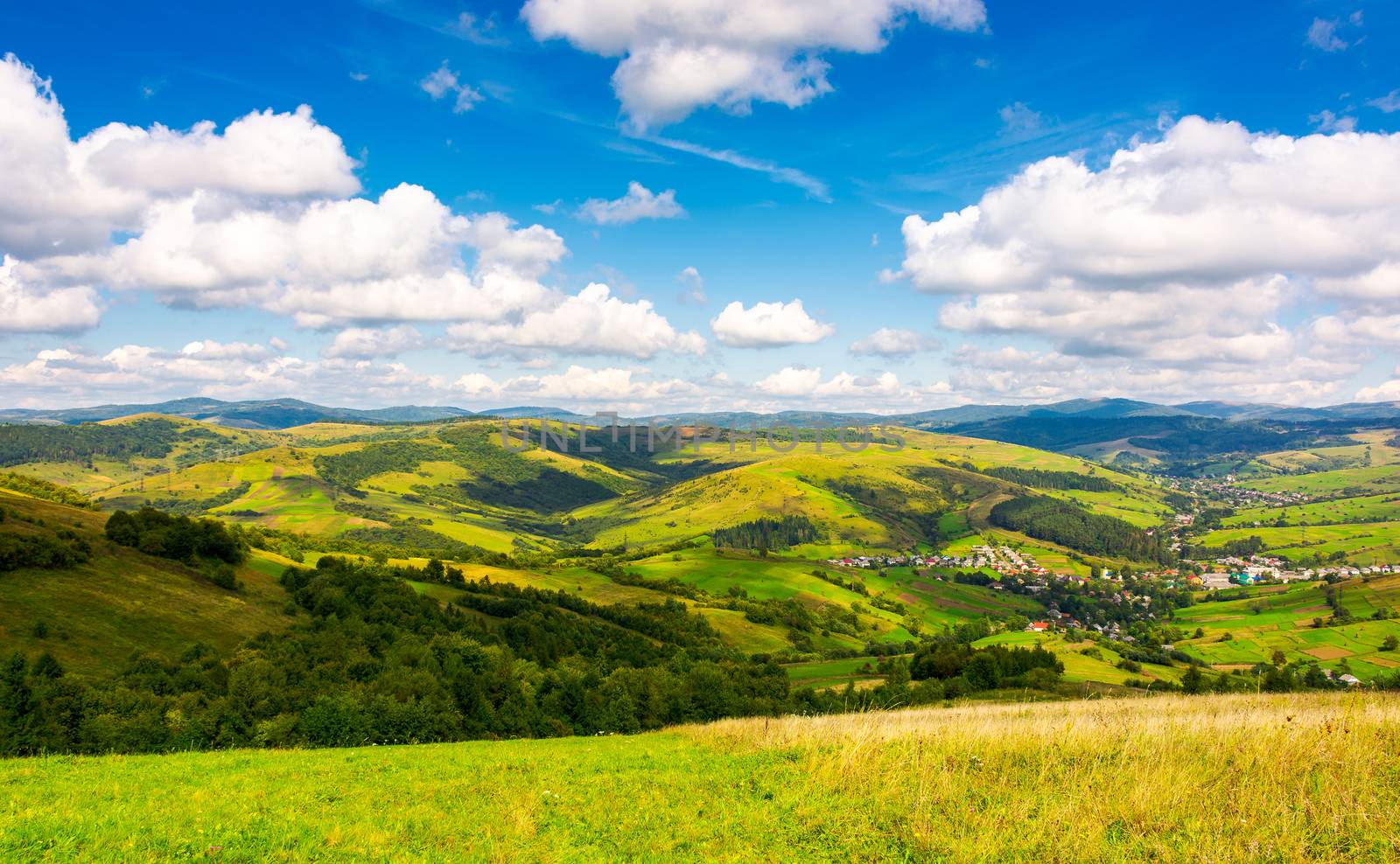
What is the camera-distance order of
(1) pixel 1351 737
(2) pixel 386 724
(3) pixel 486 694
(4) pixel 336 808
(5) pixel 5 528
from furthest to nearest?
1. (5) pixel 5 528
2. (3) pixel 486 694
3. (2) pixel 386 724
4. (4) pixel 336 808
5. (1) pixel 1351 737

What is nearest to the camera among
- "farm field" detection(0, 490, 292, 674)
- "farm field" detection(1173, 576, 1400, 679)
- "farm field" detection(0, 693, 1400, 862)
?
"farm field" detection(0, 693, 1400, 862)

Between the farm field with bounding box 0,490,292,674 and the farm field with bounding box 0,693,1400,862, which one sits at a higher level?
the farm field with bounding box 0,693,1400,862

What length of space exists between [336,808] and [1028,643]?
17959 centimetres

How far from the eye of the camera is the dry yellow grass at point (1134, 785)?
9164 millimetres

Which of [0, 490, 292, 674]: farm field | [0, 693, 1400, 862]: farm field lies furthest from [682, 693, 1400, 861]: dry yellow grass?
[0, 490, 292, 674]: farm field

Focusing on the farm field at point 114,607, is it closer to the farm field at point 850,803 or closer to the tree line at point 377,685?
the tree line at point 377,685

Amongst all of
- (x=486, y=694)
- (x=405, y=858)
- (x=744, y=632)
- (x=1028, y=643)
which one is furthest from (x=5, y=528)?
(x=1028, y=643)

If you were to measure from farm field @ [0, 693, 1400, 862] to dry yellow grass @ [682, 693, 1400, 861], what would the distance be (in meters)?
0.04

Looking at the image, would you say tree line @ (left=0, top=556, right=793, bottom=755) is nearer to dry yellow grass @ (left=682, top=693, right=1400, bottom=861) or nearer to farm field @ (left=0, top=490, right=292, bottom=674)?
farm field @ (left=0, top=490, right=292, bottom=674)

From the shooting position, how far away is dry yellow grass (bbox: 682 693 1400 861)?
9164 millimetres

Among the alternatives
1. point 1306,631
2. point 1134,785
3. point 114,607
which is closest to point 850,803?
point 1134,785

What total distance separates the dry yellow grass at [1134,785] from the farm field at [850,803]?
42 millimetres

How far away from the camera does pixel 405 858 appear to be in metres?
10.7

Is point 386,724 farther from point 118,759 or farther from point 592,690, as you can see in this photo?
point 592,690
